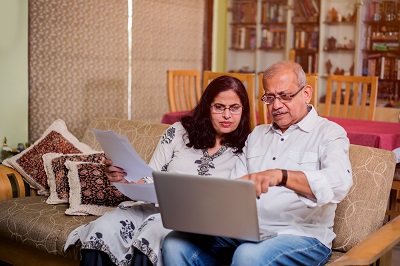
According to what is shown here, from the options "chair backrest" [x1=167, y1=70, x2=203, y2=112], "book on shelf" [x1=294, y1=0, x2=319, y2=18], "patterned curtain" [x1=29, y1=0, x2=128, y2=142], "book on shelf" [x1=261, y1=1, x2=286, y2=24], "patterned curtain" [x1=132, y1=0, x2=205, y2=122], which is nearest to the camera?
"patterned curtain" [x1=29, y1=0, x2=128, y2=142]

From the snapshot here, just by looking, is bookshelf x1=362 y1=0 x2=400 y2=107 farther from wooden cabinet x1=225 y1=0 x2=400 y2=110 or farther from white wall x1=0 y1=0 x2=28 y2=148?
white wall x1=0 y1=0 x2=28 y2=148

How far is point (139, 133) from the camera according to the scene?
312 centimetres

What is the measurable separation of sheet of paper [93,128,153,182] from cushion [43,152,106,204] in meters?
0.61

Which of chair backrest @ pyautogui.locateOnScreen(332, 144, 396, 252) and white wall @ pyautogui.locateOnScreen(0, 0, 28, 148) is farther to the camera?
white wall @ pyautogui.locateOnScreen(0, 0, 28, 148)

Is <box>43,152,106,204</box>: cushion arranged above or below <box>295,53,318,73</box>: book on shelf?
below

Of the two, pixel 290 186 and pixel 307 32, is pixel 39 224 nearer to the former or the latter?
pixel 290 186

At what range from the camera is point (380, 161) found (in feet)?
7.79

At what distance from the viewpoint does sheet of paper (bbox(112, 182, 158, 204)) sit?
2162 mm

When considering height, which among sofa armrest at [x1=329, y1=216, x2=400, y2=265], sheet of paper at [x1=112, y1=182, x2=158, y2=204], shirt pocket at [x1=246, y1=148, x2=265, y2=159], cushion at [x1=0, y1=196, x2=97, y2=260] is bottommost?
cushion at [x1=0, y1=196, x2=97, y2=260]

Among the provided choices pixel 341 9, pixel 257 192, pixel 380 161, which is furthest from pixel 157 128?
pixel 341 9

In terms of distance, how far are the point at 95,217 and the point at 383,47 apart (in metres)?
4.27

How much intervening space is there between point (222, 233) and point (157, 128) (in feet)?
4.37

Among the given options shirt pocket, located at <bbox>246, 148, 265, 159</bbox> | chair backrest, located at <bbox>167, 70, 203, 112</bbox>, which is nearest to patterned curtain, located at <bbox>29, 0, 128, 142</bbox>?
chair backrest, located at <bbox>167, 70, 203, 112</bbox>

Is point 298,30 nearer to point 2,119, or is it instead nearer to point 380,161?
point 2,119
